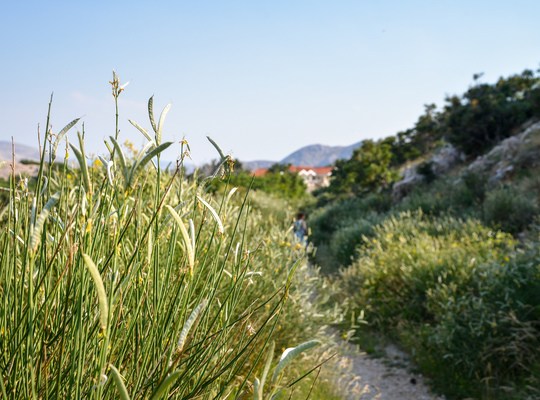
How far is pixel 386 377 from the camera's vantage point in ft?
19.2

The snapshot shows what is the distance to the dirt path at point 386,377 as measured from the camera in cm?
527

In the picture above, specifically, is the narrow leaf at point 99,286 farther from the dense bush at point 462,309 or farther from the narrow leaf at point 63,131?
the dense bush at point 462,309

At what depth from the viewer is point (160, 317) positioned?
157cm

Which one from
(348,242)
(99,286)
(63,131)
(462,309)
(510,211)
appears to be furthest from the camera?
(348,242)

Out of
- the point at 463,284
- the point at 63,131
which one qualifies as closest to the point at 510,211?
the point at 463,284

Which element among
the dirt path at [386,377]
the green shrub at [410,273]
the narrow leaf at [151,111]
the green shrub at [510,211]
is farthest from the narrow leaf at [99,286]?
the green shrub at [510,211]

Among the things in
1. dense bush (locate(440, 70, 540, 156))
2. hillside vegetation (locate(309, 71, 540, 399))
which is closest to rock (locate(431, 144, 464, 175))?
dense bush (locate(440, 70, 540, 156))

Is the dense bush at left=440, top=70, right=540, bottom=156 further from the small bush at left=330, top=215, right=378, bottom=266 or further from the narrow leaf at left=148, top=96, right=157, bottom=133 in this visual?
the narrow leaf at left=148, top=96, right=157, bottom=133

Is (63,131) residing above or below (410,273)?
above

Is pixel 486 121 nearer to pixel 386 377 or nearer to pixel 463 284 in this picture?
pixel 463 284

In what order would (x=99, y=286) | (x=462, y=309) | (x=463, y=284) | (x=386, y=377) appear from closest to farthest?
(x=99, y=286)
(x=462, y=309)
(x=386, y=377)
(x=463, y=284)

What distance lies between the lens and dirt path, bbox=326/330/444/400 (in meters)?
5.27

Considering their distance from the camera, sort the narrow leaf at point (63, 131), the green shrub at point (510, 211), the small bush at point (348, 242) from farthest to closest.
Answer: the small bush at point (348, 242) → the green shrub at point (510, 211) → the narrow leaf at point (63, 131)

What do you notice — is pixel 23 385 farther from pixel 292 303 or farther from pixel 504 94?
pixel 504 94
